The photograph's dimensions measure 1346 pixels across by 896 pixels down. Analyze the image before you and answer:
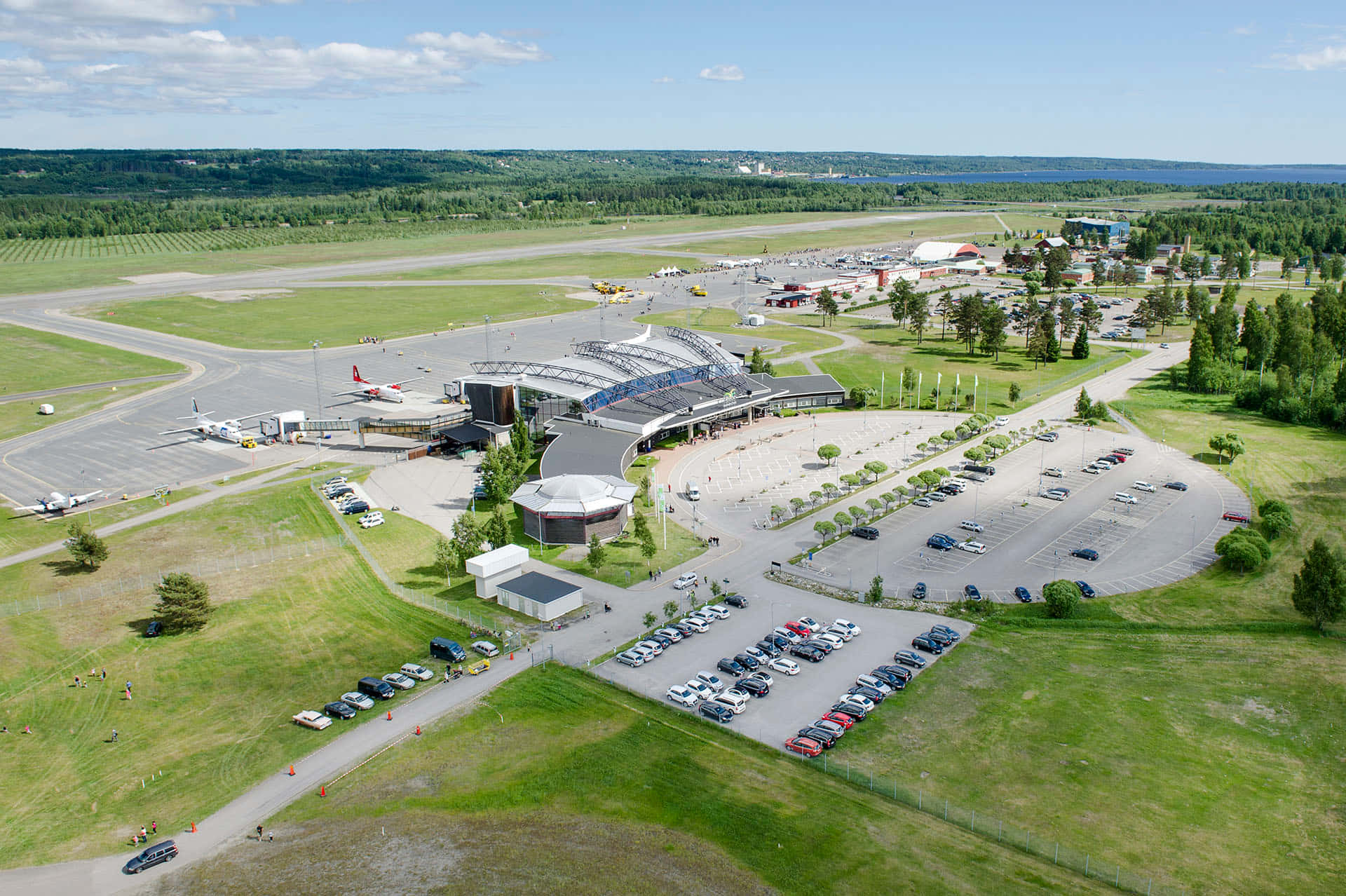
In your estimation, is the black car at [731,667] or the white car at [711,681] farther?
the black car at [731,667]

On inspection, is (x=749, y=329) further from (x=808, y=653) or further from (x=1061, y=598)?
(x=808, y=653)

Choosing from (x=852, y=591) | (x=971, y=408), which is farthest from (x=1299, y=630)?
(x=971, y=408)

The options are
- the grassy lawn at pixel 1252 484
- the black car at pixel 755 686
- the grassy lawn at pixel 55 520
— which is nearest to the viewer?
the black car at pixel 755 686

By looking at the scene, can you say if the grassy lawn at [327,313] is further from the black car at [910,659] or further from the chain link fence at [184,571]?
the black car at [910,659]

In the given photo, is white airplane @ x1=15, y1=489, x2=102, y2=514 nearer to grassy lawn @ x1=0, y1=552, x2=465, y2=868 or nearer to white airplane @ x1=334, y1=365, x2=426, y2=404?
grassy lawn @ x1=0, y1=552, x2=465, y2=868

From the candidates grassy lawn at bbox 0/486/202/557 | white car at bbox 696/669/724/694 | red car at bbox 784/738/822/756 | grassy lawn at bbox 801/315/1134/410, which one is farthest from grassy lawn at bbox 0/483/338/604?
grassy lawn at bbox 801/315/1134/410

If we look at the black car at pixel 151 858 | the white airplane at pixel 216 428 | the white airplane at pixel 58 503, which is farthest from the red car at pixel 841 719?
the white airplane at pixel 216 428

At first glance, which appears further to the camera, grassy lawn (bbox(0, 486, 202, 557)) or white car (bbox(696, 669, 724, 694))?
grassy lawn (bbox(0, 486, 202, 557))
